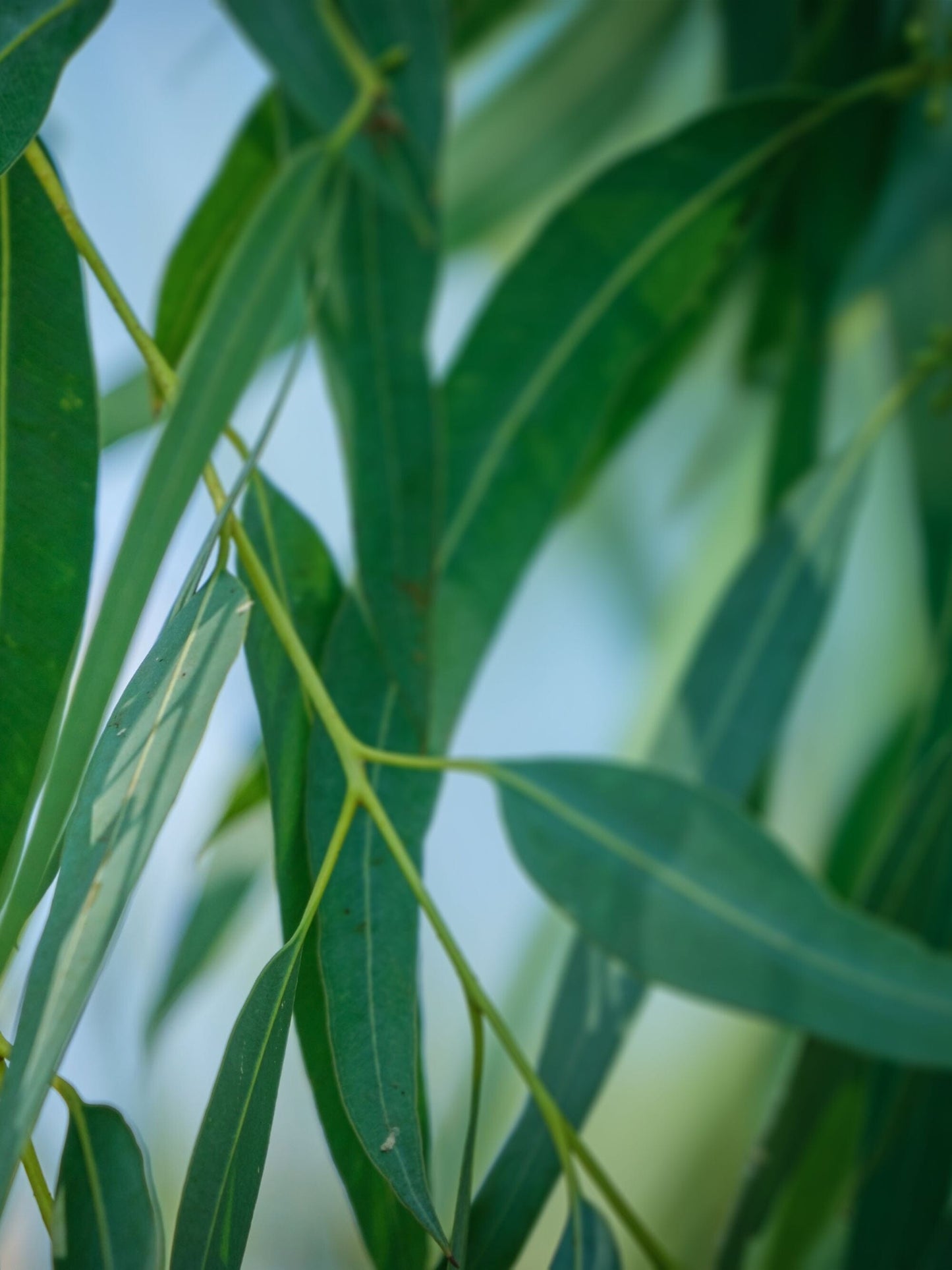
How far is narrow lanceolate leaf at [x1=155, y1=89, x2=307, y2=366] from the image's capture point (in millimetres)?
352

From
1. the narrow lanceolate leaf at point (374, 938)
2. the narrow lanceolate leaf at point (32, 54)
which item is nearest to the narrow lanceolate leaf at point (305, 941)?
the narrow lanceolate leaf at point (374, 938)

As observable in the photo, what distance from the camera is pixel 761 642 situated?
424 mm

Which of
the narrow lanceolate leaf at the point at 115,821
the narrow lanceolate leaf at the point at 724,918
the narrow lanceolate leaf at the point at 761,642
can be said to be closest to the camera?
the narrow lanceolate leaf at the point at 115,821

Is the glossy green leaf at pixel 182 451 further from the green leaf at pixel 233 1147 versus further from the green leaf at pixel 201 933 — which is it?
the green leaf at pixel 201 933

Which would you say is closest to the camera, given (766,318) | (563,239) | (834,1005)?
(834,1005)

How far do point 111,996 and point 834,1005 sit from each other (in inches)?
16.7

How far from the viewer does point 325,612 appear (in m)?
0.31

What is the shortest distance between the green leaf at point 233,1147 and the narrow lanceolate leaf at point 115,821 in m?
0.05

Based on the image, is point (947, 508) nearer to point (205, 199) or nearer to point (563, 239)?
point (563, 239)

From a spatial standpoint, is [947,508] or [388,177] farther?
[947,508]

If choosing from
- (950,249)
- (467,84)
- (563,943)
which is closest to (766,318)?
(950,249)

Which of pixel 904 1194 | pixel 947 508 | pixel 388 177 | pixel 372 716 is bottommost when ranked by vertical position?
pixel 904 1194

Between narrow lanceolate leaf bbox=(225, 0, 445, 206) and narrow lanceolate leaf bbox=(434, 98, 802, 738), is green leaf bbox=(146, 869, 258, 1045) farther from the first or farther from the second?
narrow lanceolate leaf bbox=(225, 0, 445, 206)

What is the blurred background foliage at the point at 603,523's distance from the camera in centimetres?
51
